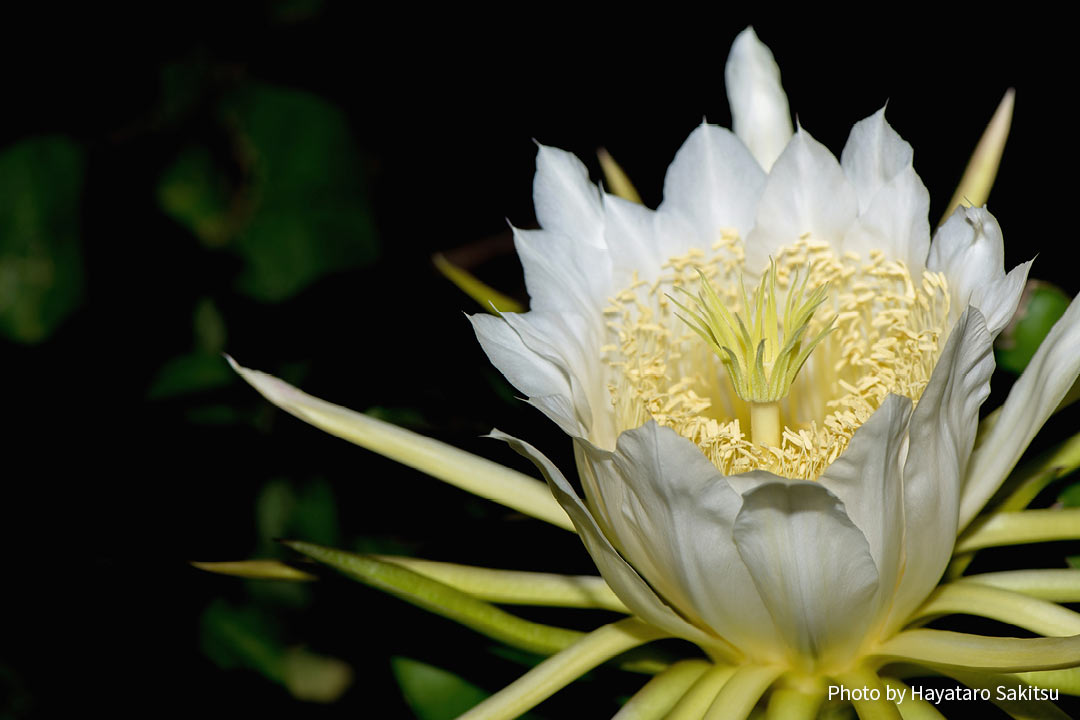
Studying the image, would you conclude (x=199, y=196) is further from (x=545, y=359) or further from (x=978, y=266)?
(x=978, y=266)

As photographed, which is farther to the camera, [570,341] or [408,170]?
[408,170]

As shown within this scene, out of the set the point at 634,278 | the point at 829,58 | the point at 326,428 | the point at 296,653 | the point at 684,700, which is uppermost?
the point at 829,58

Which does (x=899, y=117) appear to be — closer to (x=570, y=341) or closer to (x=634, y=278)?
(x=634, y=278)

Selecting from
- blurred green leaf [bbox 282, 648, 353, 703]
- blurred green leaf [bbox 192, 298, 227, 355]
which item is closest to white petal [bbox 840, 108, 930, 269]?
blurred green leaf [bbox 282, 648, 353, 703]

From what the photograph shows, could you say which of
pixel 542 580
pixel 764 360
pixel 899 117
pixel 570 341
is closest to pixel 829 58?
pixel 899 117

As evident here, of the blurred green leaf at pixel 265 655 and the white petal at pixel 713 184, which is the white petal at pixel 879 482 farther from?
the blurred green leaf at pixel 265 655

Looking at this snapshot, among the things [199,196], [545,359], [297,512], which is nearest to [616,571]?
[545,359]

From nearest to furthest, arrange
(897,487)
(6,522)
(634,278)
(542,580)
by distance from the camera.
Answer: (897,487) → (542,580) → (634,278) → (6,522)
